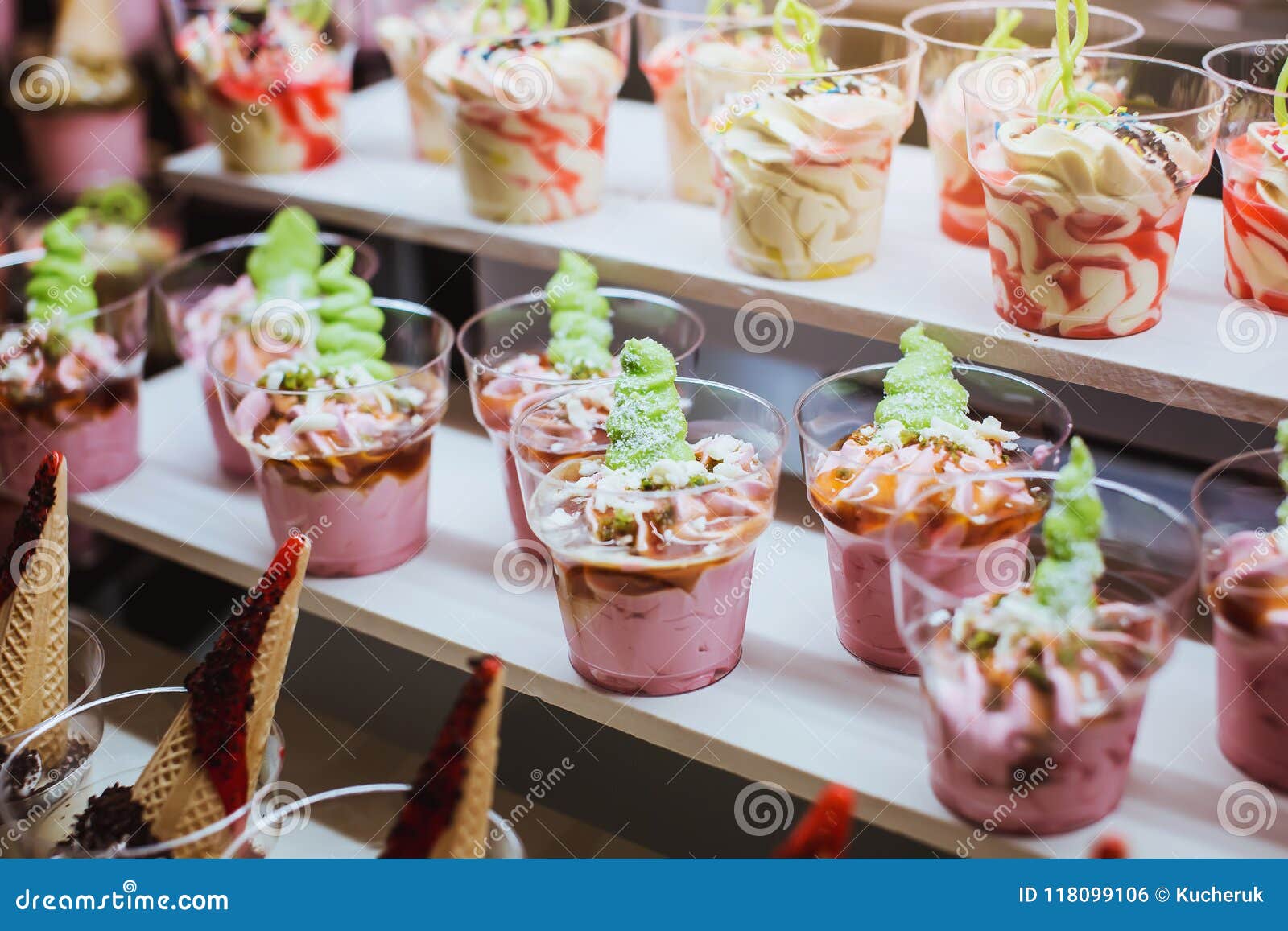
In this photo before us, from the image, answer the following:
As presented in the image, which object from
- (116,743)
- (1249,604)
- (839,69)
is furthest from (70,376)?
(1249,604)

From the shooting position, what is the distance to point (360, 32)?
2.66m

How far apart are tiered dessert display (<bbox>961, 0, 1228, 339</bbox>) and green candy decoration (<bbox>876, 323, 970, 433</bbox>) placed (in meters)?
0.12

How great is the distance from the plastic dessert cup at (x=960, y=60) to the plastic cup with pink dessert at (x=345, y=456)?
2.42 ft

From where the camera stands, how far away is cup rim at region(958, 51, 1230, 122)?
131cm

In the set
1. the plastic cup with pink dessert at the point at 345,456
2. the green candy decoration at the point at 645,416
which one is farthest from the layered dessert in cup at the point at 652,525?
the plastic cup with pink dessert at the point at 345,456

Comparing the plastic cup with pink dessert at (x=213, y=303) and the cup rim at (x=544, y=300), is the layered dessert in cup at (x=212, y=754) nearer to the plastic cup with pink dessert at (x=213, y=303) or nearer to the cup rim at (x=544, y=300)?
the cup rim at (x=544, y=300)

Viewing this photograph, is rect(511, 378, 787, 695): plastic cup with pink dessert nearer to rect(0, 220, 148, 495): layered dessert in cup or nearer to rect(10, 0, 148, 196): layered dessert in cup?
rect(0, 220, 148, 495): layered dessert in cup

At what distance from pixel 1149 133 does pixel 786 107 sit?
0.42 metres

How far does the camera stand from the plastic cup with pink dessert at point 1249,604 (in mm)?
1198

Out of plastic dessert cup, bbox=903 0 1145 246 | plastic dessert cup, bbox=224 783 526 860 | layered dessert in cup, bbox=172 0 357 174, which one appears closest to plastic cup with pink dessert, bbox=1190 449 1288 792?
plastic dessert cup, bbox=903 0 1145 246

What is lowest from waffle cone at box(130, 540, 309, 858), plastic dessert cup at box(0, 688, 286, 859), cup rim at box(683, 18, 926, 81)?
plastic dessert cup at box(0, 688, 286, 859)

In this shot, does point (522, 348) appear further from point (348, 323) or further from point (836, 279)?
point (836, 279)

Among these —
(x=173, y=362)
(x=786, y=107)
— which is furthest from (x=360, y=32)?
(x=786, y=107)
